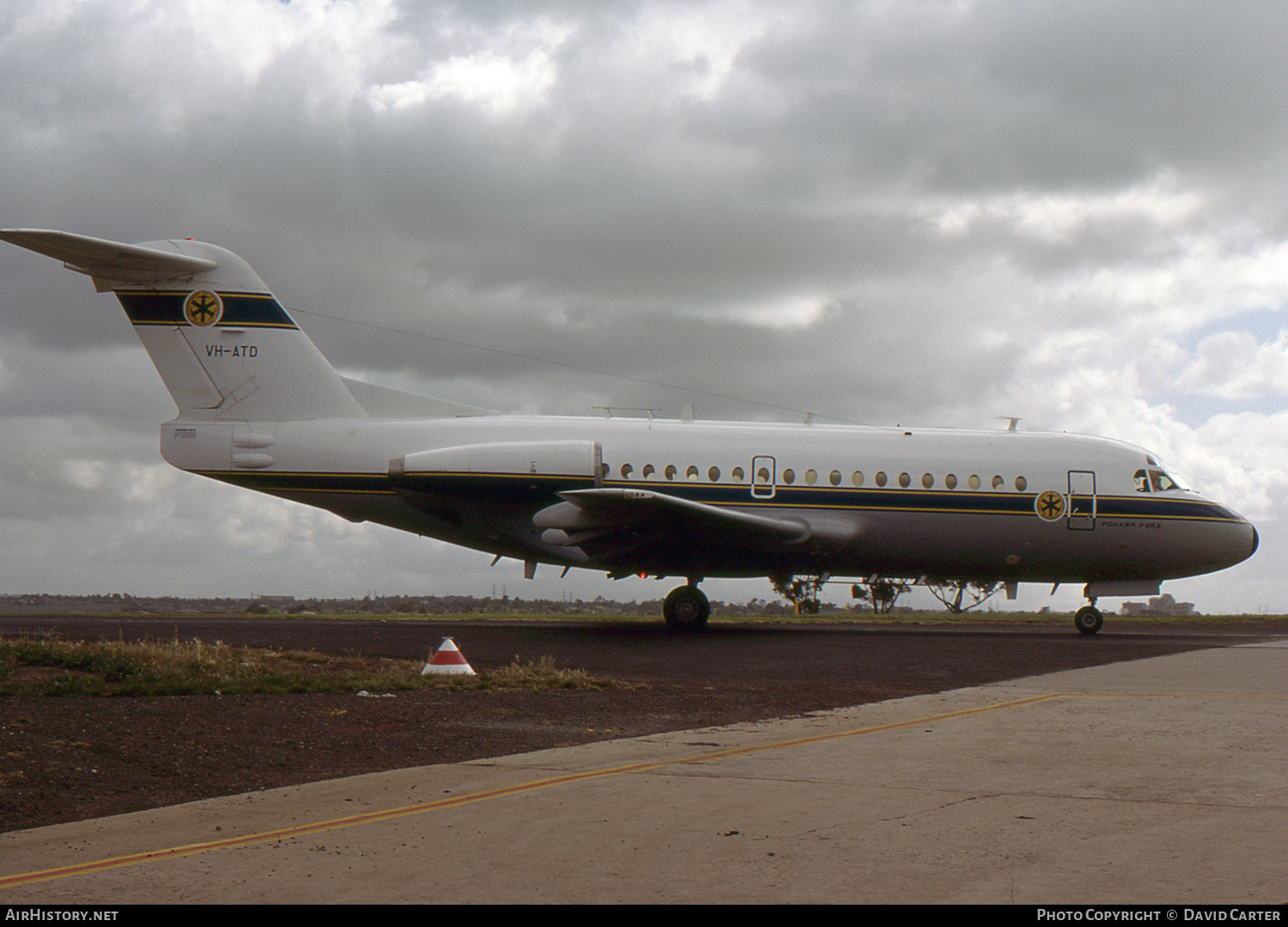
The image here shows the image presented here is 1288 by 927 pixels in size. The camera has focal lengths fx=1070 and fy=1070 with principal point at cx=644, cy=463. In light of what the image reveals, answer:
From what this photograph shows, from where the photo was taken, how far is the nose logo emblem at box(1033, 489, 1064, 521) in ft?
73.1

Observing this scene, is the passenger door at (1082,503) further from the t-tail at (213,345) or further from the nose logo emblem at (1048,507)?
the t-tail at (213,345)

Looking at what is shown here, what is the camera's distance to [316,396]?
22.5m

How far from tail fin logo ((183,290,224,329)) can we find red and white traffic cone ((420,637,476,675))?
1260cm

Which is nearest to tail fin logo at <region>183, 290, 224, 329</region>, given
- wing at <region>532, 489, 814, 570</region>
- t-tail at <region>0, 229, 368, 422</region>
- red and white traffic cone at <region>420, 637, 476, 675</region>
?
t-tail at <region>0, 229, 368, 422</region>

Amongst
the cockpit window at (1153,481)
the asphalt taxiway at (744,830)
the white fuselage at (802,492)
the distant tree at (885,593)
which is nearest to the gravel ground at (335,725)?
the asphalt taxiway at (744,830)

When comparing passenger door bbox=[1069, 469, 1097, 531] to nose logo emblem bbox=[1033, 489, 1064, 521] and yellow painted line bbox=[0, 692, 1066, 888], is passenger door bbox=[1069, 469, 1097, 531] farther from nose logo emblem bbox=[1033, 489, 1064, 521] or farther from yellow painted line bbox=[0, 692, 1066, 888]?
yellow painted line bbox=[0, 692, 1066, 888]

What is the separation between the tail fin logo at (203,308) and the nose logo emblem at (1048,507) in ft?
57.7

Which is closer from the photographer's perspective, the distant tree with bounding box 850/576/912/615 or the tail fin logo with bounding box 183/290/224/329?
the tail fin logo with bounding box 183/290/224/329

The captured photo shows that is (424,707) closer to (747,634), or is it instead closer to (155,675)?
(155,675)

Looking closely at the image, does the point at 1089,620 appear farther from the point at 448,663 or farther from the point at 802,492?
the point at 448,663

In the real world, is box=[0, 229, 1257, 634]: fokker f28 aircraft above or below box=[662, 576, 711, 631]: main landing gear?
above

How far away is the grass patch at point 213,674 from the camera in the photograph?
1133cm
